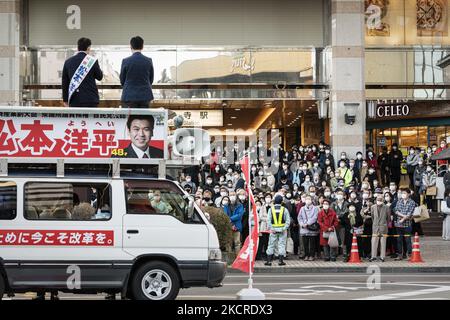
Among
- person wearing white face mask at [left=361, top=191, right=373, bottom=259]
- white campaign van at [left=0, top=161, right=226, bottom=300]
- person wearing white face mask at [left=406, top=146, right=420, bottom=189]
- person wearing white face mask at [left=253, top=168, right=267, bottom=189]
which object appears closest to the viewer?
white campaign van at [left=0, top=161, right=226, bottom=300]

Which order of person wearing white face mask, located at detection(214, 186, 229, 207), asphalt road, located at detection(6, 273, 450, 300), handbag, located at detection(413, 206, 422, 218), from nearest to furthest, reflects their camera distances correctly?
asphalt road, located at detection(6, 273, 450, 300)
person wearing white face mask, located at detection(214, 186, 229, 207)
handbag, located at detection(413, 206, 422, 218)

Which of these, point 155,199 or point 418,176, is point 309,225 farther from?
point 155,199

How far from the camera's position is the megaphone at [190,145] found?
13562 millimetres

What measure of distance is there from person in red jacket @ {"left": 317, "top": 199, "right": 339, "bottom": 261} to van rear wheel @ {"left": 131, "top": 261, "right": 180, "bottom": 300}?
11.8 metres

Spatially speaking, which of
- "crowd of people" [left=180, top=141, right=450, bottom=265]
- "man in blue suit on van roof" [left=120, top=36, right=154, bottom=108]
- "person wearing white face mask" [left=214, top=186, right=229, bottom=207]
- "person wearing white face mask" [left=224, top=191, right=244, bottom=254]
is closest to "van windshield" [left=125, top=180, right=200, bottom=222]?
"man in blue suit on van roof" [left=120, top=36, right=154, bottom=108]

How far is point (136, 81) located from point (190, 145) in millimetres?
1564

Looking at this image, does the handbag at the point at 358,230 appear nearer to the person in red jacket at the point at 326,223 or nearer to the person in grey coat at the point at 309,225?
the person in red jacket at the point at 326,223

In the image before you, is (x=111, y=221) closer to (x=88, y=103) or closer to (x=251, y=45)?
(x=88, y=103)

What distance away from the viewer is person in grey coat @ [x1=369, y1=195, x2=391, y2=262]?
24.8 metres

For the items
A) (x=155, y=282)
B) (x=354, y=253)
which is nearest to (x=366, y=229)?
(x=354, y=253)

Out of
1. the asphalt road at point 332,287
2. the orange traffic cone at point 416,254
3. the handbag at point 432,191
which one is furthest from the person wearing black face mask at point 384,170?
the asphalt road at point 332,287

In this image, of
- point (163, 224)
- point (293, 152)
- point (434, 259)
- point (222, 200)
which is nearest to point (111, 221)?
Result: point (163, 224)

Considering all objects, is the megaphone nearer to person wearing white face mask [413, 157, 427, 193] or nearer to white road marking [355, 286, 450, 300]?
white road marking [355, 286, 450, 300]

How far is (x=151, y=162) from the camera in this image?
13.4m
